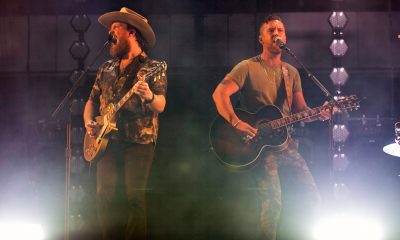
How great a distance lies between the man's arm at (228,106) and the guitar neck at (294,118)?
0.20 m

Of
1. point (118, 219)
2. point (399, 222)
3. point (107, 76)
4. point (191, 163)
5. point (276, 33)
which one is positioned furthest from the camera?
point (191, 163)

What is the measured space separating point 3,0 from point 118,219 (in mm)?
6474

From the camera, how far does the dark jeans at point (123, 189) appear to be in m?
4.18

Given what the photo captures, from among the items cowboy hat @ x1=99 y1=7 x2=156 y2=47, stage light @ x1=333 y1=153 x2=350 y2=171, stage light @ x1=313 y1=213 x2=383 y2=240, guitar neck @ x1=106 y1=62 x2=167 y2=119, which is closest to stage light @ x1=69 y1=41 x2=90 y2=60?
cowboy hat @ x1=99 y1=7 x2=156 y2=47

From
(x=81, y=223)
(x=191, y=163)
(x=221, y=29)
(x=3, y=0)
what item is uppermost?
(x=3, y=0)

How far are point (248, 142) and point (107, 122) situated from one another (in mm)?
1363

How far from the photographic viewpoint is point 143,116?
14.8ft

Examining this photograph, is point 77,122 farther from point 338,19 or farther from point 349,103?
point 349,103

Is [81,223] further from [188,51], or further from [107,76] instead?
[188,51]

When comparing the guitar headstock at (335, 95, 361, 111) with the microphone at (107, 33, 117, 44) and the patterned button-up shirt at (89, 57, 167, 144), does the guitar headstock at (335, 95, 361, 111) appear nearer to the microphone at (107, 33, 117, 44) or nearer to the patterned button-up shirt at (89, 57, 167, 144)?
the patterned button-up shirt at (89, 57, 167, 144)

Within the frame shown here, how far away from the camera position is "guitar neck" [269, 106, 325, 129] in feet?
15.9

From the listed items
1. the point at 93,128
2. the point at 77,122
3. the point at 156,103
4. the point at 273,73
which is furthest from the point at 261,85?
the point at 77,122

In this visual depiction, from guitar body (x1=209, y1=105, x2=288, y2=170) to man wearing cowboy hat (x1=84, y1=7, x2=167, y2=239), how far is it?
0.83 meters

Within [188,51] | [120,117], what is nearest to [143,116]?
[120,117]
